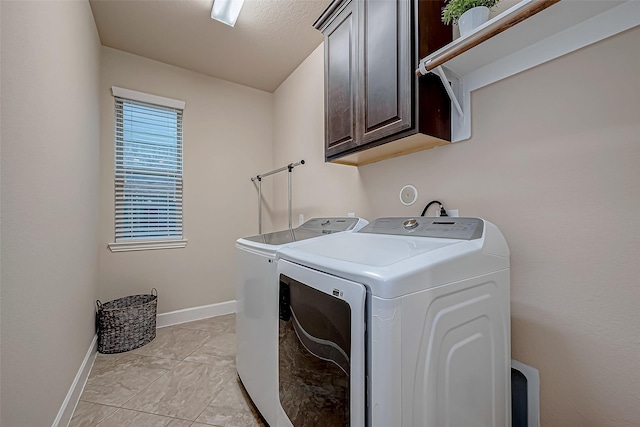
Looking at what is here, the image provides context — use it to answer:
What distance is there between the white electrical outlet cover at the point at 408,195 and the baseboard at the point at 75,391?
206 centimetres

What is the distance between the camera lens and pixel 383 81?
125 centimetres

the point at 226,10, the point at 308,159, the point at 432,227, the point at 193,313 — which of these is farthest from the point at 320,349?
the point at 193,313

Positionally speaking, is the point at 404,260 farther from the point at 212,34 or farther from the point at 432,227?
the point at 212,34

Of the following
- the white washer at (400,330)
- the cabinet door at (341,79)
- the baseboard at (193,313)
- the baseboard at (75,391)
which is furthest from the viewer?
the baseboard at (193,313)

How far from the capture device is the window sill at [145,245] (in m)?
2.48

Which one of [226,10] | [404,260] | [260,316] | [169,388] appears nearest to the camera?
[404,260]

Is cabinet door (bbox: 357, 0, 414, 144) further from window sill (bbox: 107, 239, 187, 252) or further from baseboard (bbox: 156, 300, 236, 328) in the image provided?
baseboard (bbox: 156, 300, 236, 328)

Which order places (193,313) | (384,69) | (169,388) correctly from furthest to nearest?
(193,313) < (169,388) < (384,69)

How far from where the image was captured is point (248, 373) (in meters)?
1.56

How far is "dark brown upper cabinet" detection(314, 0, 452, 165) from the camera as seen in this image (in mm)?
1137

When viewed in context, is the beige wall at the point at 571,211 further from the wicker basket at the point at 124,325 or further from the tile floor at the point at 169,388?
the wicker basket at the point at 124,325

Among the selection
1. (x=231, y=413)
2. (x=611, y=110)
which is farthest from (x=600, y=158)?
A: (x=231, y=413)

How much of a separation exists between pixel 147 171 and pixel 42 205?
1.61m

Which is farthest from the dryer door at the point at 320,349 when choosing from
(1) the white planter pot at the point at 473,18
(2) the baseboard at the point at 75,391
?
(2) the baseboard at the point at 75,391
